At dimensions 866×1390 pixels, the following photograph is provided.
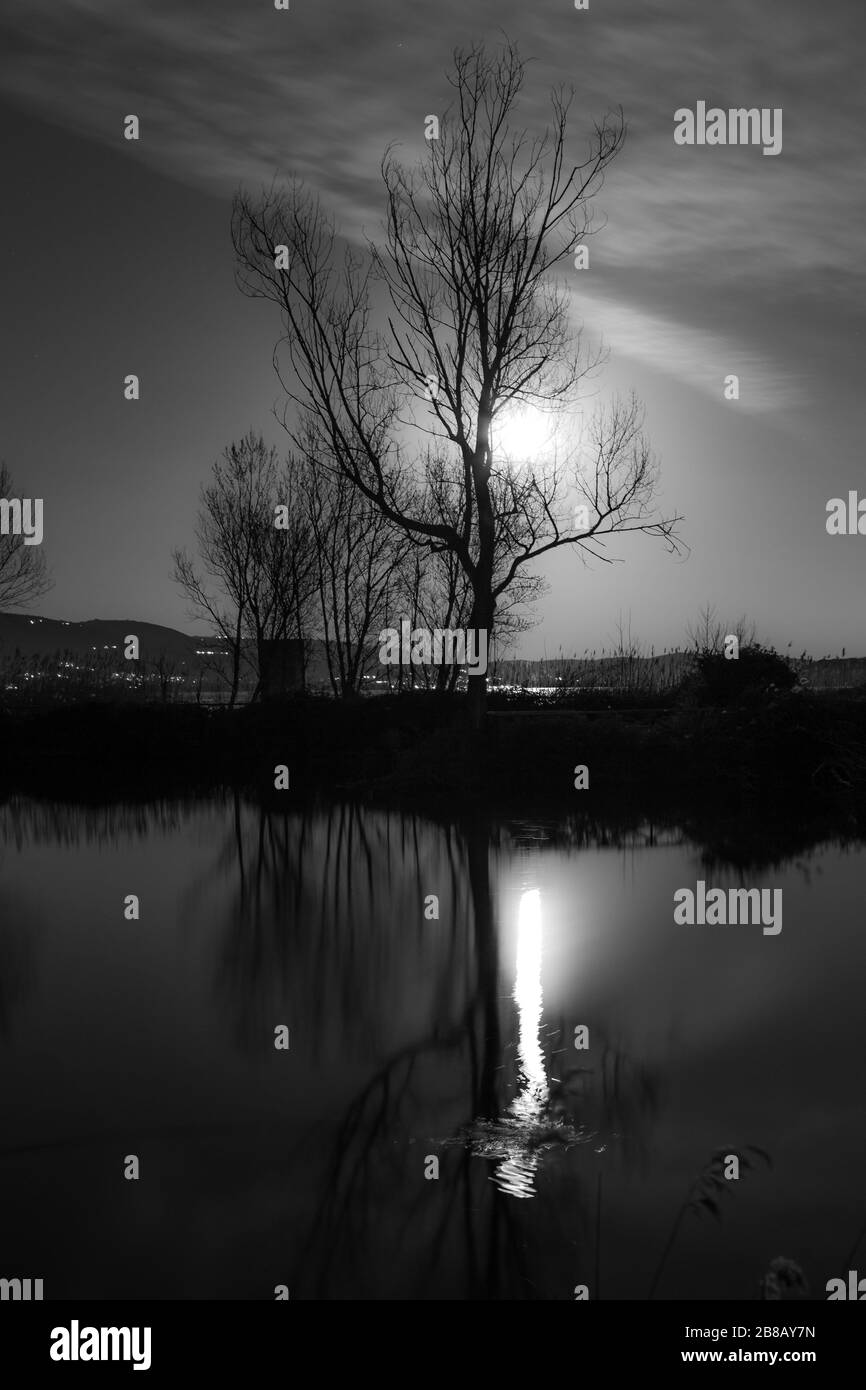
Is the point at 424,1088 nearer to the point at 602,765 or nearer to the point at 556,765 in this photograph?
the point at 556,765

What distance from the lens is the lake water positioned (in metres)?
3.62

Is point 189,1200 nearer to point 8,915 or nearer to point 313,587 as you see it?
point 8,915

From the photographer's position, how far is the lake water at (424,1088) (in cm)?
362

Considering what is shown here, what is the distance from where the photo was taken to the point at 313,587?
3241 centimetres

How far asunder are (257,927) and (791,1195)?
519 cm

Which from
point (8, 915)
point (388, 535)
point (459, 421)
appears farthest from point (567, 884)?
point (388, 535)

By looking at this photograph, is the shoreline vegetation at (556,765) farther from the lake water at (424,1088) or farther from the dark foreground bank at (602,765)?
the lake water at (424,1088)

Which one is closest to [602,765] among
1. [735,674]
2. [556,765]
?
[556,765]

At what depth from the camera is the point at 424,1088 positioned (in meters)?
5.08

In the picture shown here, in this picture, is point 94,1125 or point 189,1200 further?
point 94,1125

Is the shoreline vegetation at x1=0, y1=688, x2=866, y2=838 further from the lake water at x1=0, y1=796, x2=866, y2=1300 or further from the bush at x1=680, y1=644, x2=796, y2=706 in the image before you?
the lake water at x1=0, y1=796, x2=866, y2=1300

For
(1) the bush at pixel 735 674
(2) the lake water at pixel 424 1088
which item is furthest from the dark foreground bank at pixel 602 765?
(2) the lake water at pixel 424 1088

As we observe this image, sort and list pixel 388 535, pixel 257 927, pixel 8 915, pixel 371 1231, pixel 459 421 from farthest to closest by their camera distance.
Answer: pixel 388 535, pixel 459 421, pixel 8 915, pixel 257 927, pixel 371 1231

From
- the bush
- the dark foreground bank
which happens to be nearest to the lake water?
the dark foreground bank
